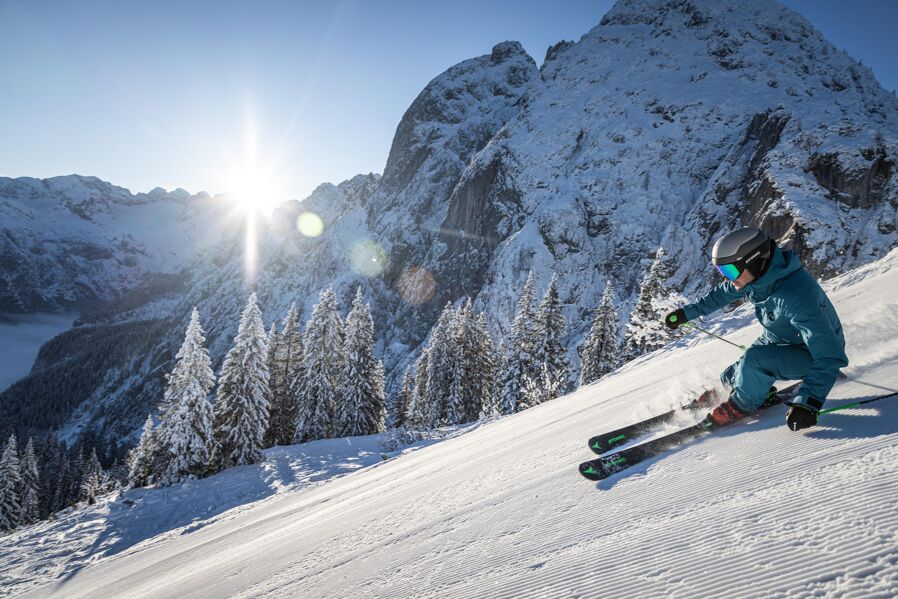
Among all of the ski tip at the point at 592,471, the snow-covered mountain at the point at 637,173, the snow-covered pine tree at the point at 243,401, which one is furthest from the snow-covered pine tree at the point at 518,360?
the snow-covered mountain at the point at 637,173

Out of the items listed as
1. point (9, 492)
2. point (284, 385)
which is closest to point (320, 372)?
point (284, 385)

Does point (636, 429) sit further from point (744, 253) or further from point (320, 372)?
point (320, 372)

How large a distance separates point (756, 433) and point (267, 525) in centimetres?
678

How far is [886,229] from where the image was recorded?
40.5 meters

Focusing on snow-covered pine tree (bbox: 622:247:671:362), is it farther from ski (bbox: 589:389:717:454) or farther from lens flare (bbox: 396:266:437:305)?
lens flare (bbox: 396:266:437:305)

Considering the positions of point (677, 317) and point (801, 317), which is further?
point (677, 317)

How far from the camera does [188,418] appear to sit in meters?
20.5

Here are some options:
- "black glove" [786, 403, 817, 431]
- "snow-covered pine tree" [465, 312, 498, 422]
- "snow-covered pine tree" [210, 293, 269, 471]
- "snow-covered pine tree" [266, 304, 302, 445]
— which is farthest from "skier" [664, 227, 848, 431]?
"snow-covered pine tree" [465, 312, 498, 422]

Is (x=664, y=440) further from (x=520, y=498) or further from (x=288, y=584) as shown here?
(x=288, y=584)

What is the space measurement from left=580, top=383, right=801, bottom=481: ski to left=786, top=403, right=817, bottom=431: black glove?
62 centimetres

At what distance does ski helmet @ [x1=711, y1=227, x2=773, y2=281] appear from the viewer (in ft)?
11.1

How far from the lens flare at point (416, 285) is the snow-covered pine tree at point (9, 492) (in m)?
77.2

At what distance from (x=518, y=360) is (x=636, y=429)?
2565 centimetres

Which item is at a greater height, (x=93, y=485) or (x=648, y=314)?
(x=648, y=314)
